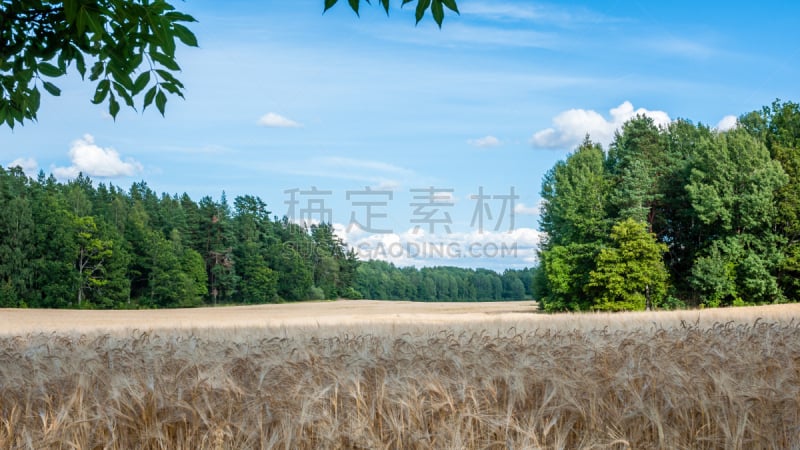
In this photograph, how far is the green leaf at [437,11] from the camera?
13.8 ft

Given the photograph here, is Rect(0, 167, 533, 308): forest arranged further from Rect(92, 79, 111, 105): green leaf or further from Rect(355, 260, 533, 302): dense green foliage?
Rect(92, 79, 111, 105): green leaf

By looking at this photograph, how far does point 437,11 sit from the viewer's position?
167 inches

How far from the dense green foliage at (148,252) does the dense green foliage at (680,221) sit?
3326 cm

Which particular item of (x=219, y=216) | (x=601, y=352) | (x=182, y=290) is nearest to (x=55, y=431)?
(x=601, y=352)

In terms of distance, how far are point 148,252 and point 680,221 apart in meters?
47.1

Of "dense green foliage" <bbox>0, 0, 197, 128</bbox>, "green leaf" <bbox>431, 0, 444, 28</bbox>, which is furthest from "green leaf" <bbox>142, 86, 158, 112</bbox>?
"green leaf" <bbox>431, 0, 444, 28</bbox>

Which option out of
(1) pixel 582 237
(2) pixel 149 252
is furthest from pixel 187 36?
(2) pixel 149 252

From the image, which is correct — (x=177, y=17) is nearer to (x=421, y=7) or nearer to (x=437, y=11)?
(x=421, y=7)

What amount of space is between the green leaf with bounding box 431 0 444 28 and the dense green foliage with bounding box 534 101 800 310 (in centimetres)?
3991

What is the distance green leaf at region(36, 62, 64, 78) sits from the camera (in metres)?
5.72

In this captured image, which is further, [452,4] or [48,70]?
[48,70]

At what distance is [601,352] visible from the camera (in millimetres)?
5871

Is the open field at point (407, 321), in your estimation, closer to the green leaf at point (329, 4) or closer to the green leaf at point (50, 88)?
the green leaf at point (50, 88)

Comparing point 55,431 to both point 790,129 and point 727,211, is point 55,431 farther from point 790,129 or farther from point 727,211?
point 790,129
